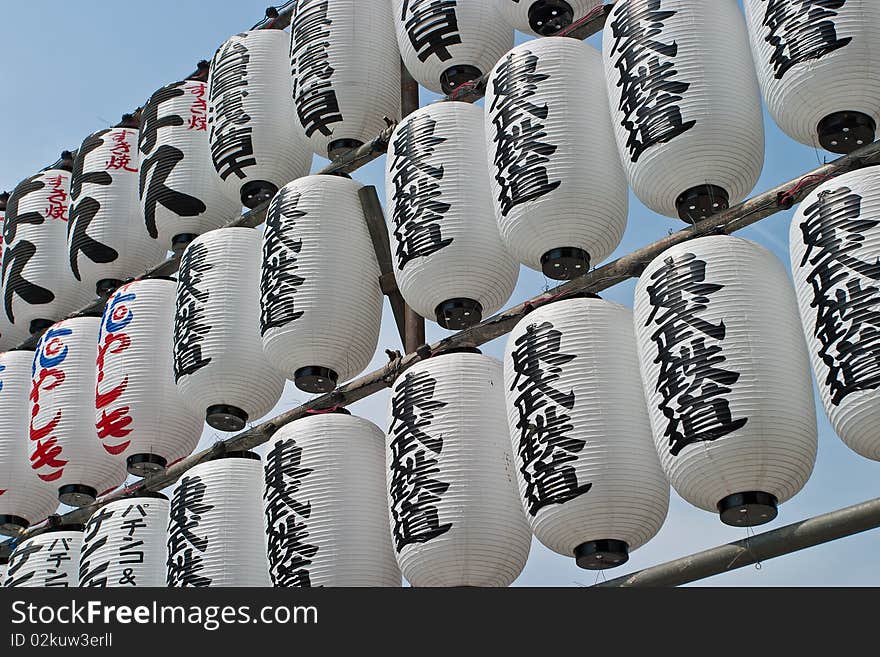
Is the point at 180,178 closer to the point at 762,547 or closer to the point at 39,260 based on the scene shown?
the point at 39,260

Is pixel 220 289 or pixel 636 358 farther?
pixel 220 289

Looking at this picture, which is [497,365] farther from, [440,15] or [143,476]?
[143,476]

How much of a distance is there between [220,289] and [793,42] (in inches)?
Answer: 107

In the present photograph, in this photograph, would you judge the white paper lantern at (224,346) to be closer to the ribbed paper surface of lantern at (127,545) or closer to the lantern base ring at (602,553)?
the ribbed paper surface of lantern at (127,545)

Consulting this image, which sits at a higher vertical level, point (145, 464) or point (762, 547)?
point (145, 464)

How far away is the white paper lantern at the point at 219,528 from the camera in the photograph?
200 inches

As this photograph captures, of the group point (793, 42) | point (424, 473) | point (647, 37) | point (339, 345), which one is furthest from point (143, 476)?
point (793, 42)

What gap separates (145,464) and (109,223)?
4.88 ft

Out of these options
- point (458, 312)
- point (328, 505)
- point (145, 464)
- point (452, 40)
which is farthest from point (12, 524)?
point (452, 40)

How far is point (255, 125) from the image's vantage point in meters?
6.08

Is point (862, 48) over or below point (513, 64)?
below

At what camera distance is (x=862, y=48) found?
3.86m

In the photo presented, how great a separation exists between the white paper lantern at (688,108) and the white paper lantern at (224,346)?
191 cm

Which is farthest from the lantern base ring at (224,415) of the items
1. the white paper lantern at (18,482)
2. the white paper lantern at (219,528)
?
the white paper lantern at (18,482)
